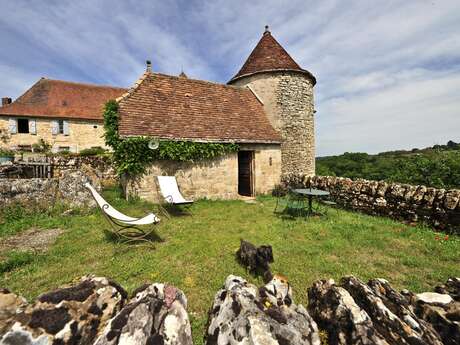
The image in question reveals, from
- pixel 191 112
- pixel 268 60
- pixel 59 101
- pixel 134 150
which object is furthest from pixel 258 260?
pixel 59 101

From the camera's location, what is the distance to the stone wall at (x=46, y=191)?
22.4 feet

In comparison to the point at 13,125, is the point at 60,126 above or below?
above

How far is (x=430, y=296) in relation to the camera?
215 cm

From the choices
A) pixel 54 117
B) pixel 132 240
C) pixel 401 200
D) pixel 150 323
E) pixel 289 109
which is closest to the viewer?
pixel 150 323

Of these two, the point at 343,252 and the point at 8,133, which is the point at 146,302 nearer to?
the point at 343,252

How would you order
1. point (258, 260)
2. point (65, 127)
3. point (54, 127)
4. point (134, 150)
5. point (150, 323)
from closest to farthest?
point (150, 323) < point (258, 260) < point (134, 150) < point (54, 127) < point (65, 127)

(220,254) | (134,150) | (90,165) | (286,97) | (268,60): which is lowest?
(220,254)

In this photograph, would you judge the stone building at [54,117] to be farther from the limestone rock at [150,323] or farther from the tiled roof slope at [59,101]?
the limestone rock at [150,323]

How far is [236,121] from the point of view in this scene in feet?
39.4

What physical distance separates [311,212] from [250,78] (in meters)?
10.1

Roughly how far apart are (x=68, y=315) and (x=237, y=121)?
11.3 m

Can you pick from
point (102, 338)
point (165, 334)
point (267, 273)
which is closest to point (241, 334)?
point (165, 334)

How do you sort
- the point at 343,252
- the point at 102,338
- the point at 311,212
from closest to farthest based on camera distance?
the point at 102,338 → the point at 343,252 → the point at 311,212

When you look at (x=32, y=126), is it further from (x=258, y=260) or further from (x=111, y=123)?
(x=258, y=260)
